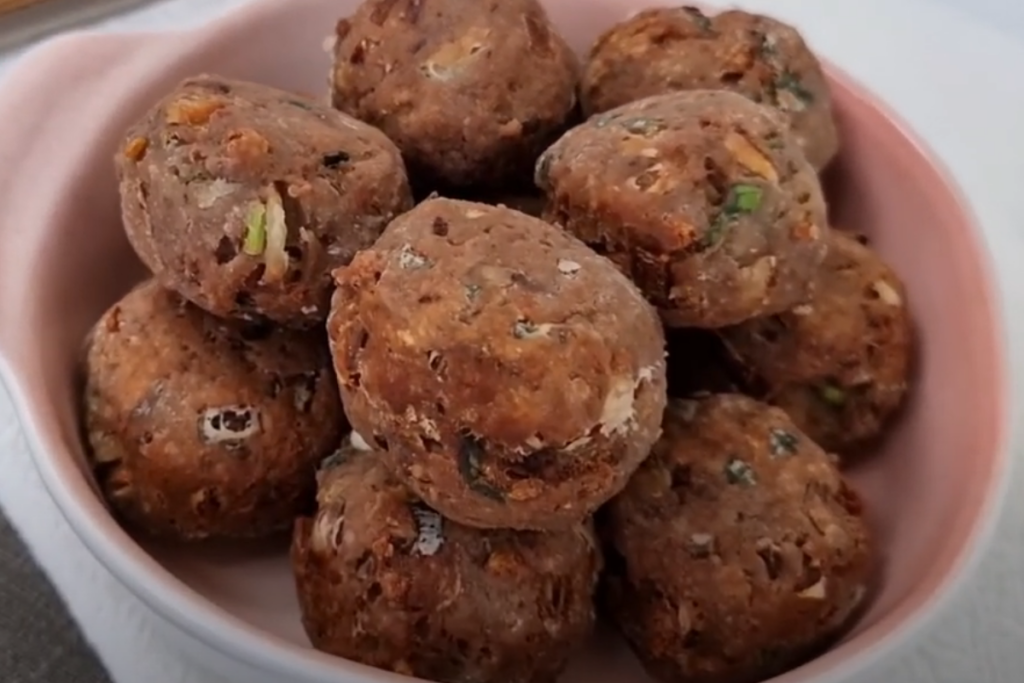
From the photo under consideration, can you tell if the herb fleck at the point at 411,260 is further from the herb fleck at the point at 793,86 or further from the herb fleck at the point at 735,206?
the herb fleck at the point at 793,86

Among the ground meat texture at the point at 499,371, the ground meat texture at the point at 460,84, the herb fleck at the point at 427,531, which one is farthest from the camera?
the ground meat texture at the point at 460,84

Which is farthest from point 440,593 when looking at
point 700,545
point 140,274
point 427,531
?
point 140,274

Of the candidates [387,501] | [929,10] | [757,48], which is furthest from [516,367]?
[929,10]

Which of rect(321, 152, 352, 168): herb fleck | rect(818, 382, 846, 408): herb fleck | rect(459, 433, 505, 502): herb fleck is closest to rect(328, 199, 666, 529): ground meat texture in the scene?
rect(459, 433, 505, 502): herb fleck

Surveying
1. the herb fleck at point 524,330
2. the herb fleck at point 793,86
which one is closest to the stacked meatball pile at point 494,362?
the herb fleck at point 524,330

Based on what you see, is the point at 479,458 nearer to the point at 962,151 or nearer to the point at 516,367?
the point at 516,367

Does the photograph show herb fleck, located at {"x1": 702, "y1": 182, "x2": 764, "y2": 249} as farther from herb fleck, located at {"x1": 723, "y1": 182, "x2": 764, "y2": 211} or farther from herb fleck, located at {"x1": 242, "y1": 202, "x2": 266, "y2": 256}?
herb fleck, located at {"x1": 242, "y1": 202, "x2": 266, "y2": 256}
